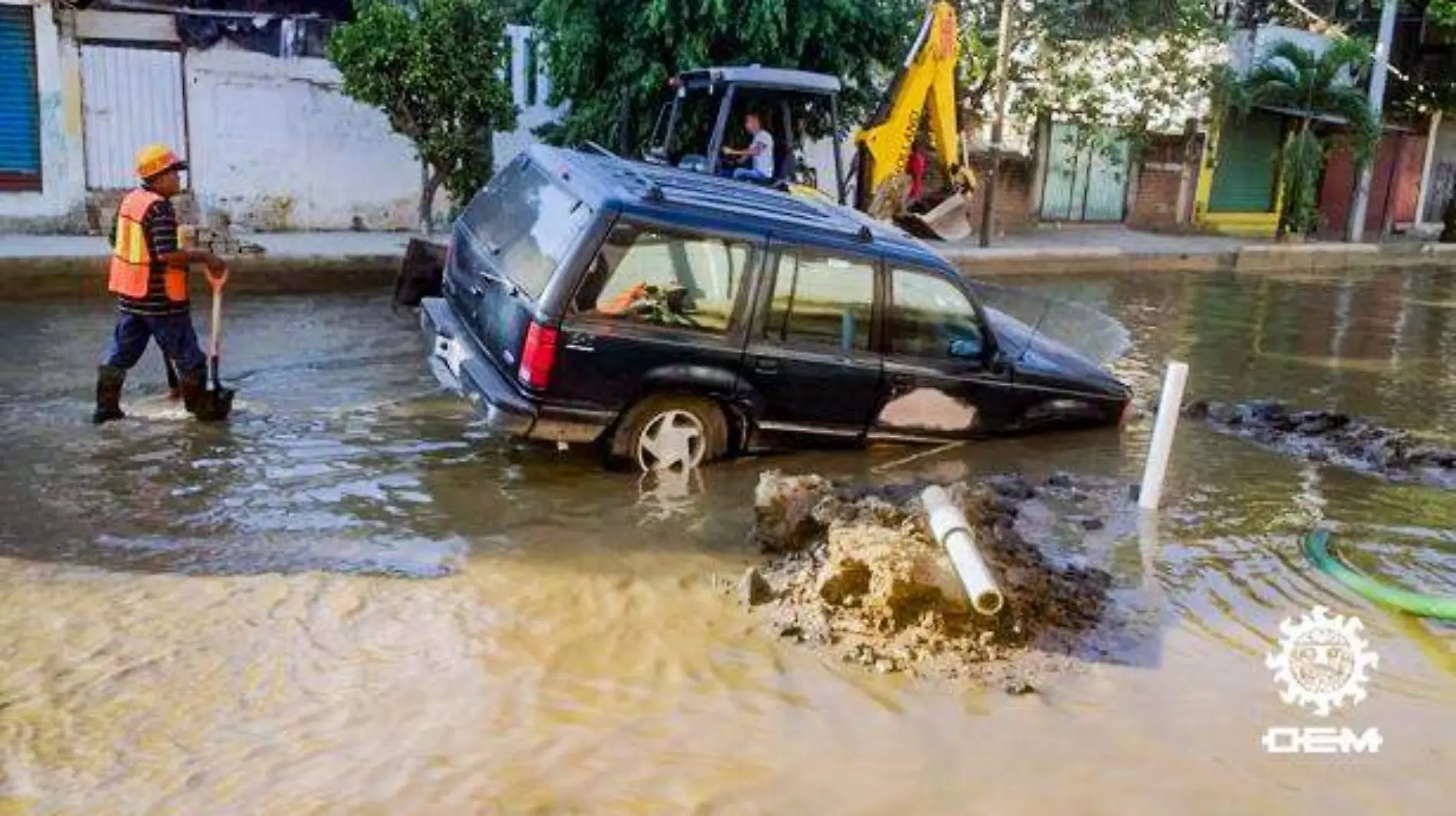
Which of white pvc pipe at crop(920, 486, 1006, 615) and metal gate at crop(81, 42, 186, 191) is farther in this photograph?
metal gate at crop(81, 42, 186, 191)

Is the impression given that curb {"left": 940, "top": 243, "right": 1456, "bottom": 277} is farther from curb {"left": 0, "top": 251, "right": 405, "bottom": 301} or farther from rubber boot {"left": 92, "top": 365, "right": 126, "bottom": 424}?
rubber boot {"left": 92, "top": 365, "right": 126, "bottom": 424}

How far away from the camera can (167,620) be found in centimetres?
497

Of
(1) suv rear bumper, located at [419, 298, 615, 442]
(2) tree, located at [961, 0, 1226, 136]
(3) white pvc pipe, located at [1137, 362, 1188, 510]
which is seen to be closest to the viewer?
(1) suv rear bumper, located at [419, 298, 615, 442]

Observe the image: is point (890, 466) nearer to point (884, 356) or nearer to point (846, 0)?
point (884, 356)

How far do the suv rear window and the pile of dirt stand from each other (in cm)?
207

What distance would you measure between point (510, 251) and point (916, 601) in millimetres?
3326

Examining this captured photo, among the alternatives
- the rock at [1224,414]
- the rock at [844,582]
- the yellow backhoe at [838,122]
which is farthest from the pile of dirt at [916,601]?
the yellow backhoe at [838,122]

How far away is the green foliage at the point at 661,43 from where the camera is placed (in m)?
15.0

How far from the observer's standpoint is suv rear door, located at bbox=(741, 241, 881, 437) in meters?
7.25

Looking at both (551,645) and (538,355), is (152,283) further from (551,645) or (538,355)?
(551,645)

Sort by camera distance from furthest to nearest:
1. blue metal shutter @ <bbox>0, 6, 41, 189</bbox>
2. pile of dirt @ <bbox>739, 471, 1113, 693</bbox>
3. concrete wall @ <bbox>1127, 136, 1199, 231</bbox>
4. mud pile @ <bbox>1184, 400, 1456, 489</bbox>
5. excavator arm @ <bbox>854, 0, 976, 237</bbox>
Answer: concrete wall @ <bbox>1127, 136, 1199, 231</bbox> → excavator arm @ <bbox>854, 0, 976, 237</bbox> → blue metal shutter @ <bbox>0, 6, 41, 189</bbox> → mud pile @ <bbox>1184, 400, 1456, 489</bbox> → pile of dirt @ <bbox>739, 471, 1113, 693</bbox>

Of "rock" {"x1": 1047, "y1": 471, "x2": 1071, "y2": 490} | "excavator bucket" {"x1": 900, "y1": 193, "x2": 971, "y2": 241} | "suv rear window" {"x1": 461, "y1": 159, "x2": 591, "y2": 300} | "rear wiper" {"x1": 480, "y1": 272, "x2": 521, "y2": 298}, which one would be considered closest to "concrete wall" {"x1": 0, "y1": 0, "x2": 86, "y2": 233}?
"suv rear window" {"x1": 461, "y1": 159, "x2": 591, "y2": 300}

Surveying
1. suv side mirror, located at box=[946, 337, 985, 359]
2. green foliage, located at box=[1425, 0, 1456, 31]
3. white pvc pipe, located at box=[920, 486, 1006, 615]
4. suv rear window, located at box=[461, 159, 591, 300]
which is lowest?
white pvc pipe, located at box=[920, 486, 1006, 615]

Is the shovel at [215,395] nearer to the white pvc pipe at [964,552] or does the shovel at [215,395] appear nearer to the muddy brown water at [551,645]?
the muddy brown water at [551,645]
